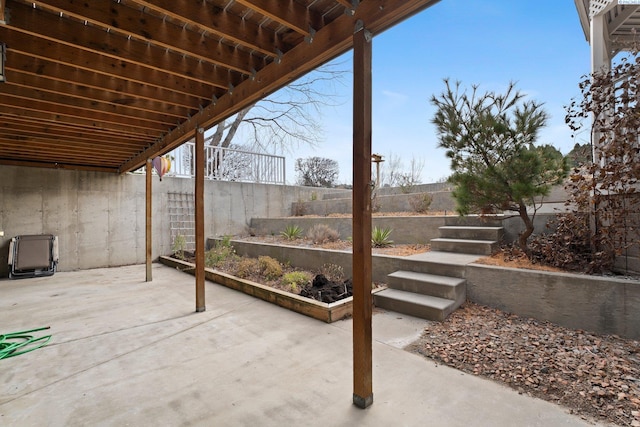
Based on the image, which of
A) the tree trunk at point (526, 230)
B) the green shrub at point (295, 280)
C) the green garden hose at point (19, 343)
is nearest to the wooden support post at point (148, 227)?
the green garden hose at point (19, 343)

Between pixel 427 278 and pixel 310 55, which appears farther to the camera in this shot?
pixel 427 278

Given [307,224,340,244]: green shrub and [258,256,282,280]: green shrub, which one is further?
[307,224,340,244]: green shrub

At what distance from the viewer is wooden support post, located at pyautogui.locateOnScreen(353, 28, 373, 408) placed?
1962mm

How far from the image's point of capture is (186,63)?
2918 millimetres

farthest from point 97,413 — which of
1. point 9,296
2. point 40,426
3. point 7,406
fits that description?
point 9,296

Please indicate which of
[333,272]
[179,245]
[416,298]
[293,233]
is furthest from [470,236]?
[179,245]

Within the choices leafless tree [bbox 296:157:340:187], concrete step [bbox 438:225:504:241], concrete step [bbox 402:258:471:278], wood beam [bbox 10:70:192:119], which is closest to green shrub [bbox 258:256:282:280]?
concrete step [bbox 402:258:471:278]

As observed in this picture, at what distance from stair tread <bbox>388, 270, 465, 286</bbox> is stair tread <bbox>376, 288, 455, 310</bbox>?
183mm

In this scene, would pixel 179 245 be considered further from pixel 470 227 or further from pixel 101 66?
pixel 470 227

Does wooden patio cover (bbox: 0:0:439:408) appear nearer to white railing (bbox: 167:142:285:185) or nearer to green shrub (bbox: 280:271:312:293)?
green shrub (bbox: 280:271:312:293)

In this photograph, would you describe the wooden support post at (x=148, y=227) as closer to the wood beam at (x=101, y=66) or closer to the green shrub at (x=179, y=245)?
the green shrub at (x=179, y=245)

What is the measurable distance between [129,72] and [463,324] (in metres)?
4.21

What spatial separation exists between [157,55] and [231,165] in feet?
22.0

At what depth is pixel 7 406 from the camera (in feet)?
6.61
